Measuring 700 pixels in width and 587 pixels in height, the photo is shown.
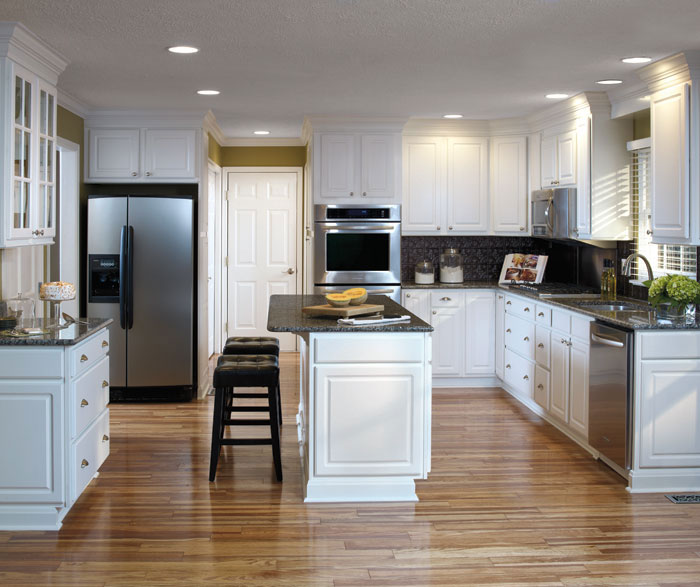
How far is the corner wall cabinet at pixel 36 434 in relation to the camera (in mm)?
3377

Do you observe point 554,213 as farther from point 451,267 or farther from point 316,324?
point 316,324

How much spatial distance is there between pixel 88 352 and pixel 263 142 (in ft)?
15.4

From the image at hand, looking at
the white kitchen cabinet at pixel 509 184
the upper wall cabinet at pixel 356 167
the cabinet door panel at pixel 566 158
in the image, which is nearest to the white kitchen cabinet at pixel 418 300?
the upper wall cabinet at pixel 356 167

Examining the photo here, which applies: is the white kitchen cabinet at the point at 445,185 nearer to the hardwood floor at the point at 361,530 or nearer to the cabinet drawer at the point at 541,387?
the cabinet drawer at the point at 541,387

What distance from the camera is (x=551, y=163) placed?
603cm

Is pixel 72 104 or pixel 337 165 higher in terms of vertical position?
pixel 72 104

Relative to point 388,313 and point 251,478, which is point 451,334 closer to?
point 388,313

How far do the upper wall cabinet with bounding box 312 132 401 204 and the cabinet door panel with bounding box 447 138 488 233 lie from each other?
0.58 m

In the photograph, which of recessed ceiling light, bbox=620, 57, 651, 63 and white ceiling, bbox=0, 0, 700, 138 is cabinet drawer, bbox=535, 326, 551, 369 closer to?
white ceiling, bbox=0, 0, 700, 138

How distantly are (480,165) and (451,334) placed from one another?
1.54 metres

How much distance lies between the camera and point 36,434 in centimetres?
339

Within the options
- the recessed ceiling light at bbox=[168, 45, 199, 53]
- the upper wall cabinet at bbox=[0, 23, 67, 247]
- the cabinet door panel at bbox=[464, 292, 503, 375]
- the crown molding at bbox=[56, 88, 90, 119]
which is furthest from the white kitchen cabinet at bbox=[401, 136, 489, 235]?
the upper wall cabinet at bbox=[0, 23, 67, 247]

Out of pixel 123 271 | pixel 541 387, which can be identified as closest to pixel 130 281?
pixel 123 271

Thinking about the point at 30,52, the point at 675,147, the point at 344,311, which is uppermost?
the point at 30,52
